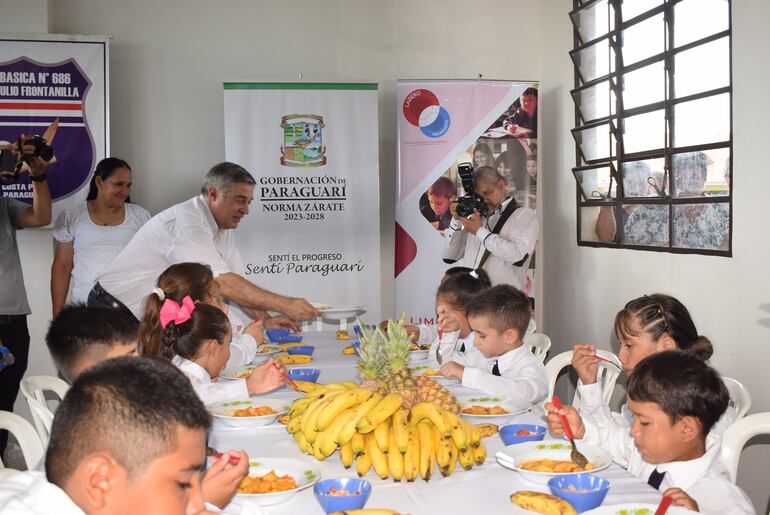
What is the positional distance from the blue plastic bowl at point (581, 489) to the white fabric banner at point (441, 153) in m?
4.14

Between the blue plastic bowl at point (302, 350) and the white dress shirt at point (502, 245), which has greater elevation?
the white dress shirt at point (502, 245)

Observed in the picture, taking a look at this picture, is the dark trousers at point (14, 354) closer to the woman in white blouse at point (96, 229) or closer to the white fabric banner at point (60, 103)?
the woman in white blouse at point (96, 229)

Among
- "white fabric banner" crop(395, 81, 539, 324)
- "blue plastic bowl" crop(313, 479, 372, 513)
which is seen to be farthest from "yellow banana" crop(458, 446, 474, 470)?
"white fabric banner" crop(395, 81, 539, 324)

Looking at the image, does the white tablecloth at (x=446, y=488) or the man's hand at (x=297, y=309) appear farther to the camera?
the man's hand at (x=297, y=309)

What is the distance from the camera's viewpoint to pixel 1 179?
488 cm

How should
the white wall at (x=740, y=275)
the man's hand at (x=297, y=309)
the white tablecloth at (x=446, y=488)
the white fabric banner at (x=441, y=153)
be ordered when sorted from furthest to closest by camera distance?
the white fabric banner at (x=441, y=153) < the man's hand at (x=297, y=309) < the white wall at (x=740, y=275) < the white tablecloth at (x=446, y=488)

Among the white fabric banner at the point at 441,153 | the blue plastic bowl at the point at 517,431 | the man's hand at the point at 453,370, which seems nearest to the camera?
the blue plastic bowl at the point at 517,431

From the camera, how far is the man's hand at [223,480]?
1.67 meters

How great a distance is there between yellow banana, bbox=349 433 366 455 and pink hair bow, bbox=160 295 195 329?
1.18 meters

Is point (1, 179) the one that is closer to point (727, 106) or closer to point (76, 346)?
point (76, 346)

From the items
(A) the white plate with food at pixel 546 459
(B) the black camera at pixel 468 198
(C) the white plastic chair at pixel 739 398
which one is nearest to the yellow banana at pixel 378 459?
(A) the white plate with food at pixel 546 459

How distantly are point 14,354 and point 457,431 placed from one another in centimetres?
332

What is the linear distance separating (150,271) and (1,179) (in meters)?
1.27

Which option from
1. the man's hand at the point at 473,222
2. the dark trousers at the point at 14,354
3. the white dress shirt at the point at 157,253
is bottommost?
the dark trousers at the point at 14,354
